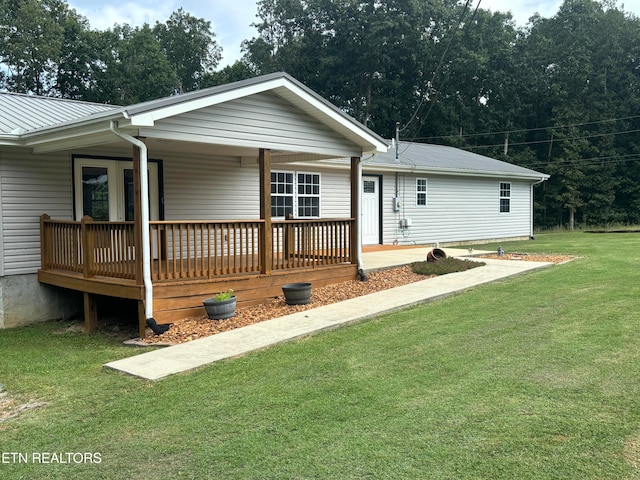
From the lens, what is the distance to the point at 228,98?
8.09 meters

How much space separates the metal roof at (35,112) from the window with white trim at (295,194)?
4.12 m

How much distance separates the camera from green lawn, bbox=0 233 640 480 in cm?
325

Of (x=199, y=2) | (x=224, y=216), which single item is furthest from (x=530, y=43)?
(x=224, y=216)

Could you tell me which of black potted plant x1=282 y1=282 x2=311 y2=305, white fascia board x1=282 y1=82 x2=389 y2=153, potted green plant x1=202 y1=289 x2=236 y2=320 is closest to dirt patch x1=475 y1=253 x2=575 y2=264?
white fascia board x1=282 y1=82 x2=389 y2=153

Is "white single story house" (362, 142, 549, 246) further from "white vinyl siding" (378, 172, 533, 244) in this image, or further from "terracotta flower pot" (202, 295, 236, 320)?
"terracotta flower pot" (202, 295, 236, 320)

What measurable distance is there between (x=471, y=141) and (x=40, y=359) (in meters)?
37.5

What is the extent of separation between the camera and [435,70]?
36.9m

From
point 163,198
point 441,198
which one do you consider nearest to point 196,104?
point 163,198

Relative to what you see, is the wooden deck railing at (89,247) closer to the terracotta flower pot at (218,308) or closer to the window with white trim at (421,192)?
the terracotta flower pot at (218,308)

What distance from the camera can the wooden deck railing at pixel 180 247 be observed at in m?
7.93

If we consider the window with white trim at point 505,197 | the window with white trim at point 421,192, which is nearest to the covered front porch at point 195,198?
the window with white trim at point 421,192

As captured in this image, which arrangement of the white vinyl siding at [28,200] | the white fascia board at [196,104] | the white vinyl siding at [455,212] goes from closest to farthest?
the white fascia board at [196,104]
the white vinyl siding at [28,200]
the white vinyl siding at [455,212]

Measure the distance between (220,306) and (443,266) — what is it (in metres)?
5.06

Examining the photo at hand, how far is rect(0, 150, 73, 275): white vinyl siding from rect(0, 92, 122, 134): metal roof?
20.3 inches
